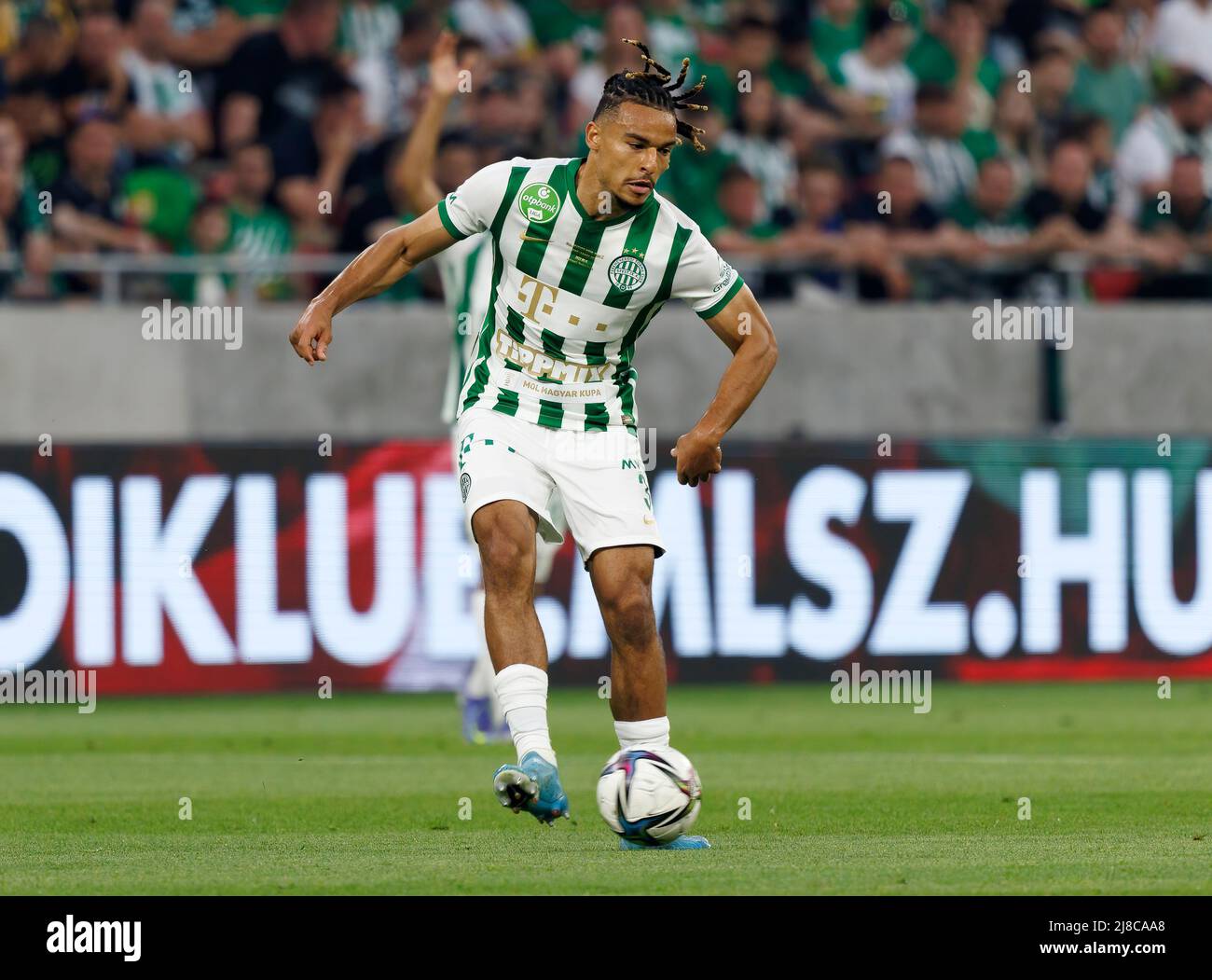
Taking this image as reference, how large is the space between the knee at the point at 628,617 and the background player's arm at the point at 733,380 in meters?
0.41

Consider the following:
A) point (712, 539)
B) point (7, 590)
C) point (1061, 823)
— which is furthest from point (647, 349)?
point (1061, 823)

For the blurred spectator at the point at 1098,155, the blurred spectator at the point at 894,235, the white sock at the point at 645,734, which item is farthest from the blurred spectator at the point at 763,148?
the white sock at the point at 645,734

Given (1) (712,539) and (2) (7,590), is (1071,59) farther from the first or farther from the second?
(2) (7,590)

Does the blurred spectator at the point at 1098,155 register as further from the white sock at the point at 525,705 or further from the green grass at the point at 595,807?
the white sock at the point at 525,705

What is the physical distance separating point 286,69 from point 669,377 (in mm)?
3416

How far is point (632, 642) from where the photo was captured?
25.8 ft

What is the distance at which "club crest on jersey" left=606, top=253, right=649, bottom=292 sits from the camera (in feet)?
26.1

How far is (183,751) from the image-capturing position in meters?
12.0

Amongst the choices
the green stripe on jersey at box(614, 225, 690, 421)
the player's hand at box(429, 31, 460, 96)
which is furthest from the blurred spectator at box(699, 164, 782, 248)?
the green stripe on jersey at box(614, 225, 690, 421)

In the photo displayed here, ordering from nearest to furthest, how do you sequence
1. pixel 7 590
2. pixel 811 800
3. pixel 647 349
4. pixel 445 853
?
pixel 445 853 < pixel 811 800 < pixel 7 590 < pixel 647 349

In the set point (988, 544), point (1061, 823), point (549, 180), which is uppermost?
point (549, 180)

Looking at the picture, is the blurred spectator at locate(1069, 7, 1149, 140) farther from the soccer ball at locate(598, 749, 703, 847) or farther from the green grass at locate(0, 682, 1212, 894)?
the soccer ball at locate(598, 749, 703, 847)

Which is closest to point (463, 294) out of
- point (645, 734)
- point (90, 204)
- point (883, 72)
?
point (645, 734)
